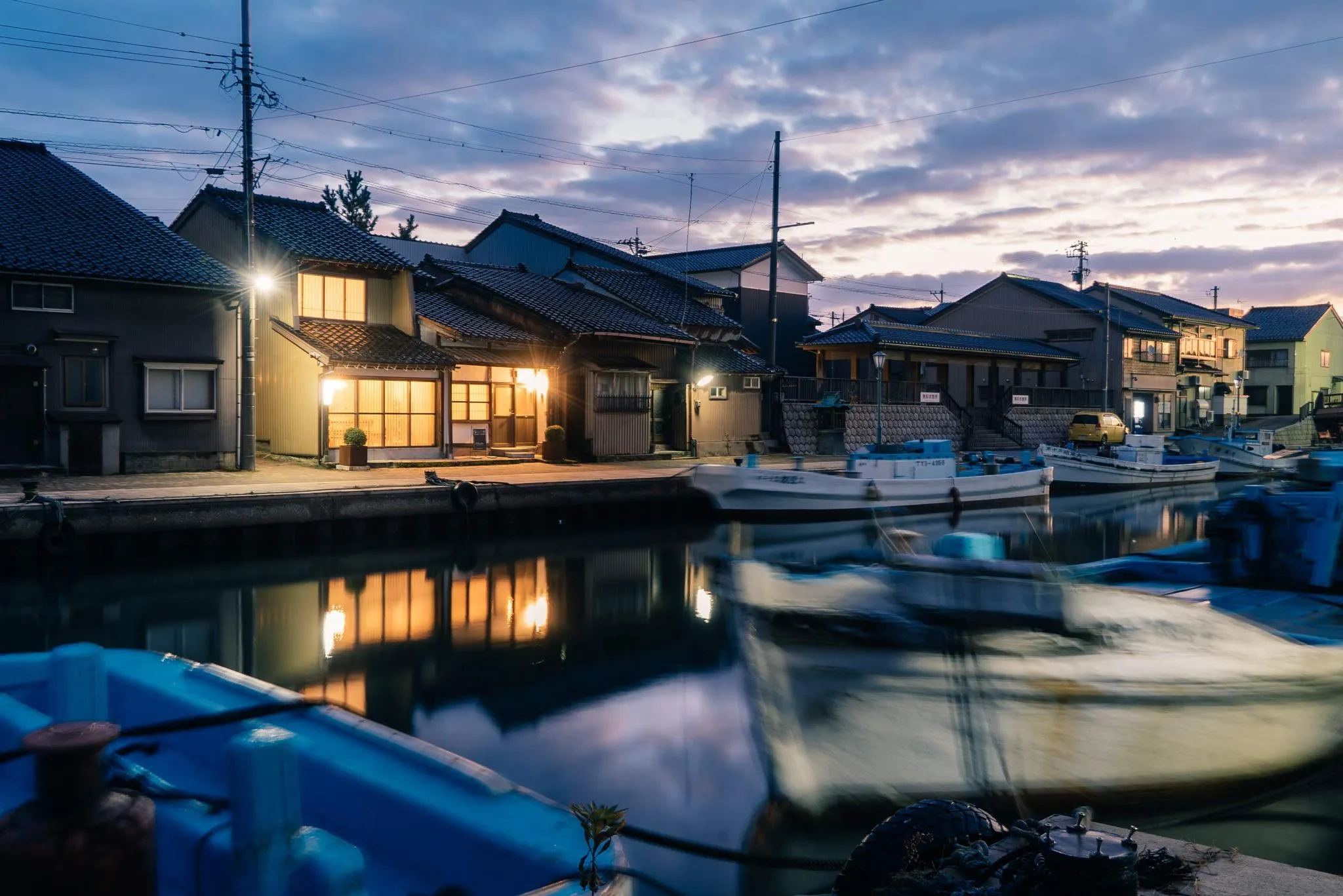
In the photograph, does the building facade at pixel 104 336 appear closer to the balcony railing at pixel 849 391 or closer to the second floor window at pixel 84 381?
the second floor window at pixel 84 381

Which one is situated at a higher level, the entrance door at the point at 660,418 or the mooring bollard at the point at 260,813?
the entrance door at the point at 660,418

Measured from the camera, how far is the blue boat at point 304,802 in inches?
104

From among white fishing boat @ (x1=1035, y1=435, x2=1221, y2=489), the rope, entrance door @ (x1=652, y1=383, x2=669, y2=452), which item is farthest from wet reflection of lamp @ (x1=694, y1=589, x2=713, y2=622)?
white fishing boat @ (x1=1035, y1=435, x2=1221, y2=489)

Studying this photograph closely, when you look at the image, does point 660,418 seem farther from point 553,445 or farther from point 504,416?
point 553,445

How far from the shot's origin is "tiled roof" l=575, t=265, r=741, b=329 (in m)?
32.6

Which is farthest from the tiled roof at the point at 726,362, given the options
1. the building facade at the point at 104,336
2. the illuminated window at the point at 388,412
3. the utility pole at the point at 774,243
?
the building facade at the point at 104,336

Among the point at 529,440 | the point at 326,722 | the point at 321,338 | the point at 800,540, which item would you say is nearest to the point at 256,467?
the point at 321,338

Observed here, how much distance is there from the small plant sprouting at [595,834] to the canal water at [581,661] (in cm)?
260

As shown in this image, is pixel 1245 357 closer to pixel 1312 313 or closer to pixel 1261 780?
pixel 1312 313

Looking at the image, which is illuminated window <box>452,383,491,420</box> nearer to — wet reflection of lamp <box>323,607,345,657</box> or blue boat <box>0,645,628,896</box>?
wet reflection of lamp <box>323,607,345,657</box>

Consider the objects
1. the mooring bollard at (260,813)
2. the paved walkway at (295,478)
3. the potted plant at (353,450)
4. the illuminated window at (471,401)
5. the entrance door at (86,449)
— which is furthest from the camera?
the illuminated window at (471,401)

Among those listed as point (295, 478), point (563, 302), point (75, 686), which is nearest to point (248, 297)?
point (295, 478)

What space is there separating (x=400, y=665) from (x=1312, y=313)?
2658 inches

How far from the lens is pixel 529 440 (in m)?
28.1
